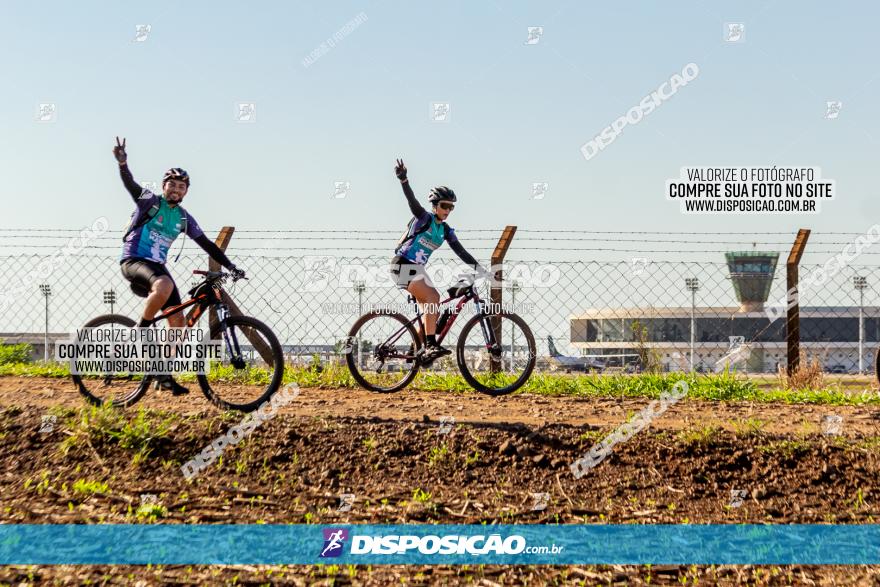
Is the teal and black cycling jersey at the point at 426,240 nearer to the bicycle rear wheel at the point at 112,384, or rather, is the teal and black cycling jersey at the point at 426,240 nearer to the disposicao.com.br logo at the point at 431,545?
the bicycle rear wheel at the point at 112,384

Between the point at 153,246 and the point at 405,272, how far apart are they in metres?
2.38

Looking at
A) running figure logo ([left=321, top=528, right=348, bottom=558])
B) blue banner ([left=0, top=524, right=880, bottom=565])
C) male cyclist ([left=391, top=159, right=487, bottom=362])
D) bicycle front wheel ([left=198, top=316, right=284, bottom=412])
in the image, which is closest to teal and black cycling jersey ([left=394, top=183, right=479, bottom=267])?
male cyclist ([left=391, top=159, right=487, bottom=362])

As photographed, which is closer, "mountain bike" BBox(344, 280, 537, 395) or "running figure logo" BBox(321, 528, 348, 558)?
"running figure logo" BBox(321, 528, 348, 558)

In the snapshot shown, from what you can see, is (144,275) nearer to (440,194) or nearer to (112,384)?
(112,384)

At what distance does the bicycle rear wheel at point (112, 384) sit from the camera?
7172 millimetres

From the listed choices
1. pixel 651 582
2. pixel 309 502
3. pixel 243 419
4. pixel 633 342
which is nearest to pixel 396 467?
pixel 309 502

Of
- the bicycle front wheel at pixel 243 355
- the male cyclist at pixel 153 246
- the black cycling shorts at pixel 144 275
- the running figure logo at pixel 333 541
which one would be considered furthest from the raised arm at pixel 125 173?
the running figure logo at pixel 333 541

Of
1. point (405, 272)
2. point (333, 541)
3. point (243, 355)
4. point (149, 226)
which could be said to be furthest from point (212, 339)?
point (333, 541)

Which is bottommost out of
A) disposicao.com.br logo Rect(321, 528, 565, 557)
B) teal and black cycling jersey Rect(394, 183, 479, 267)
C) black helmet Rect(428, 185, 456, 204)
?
disposicao.com.br logo Rect(321, 528, 565, 557)

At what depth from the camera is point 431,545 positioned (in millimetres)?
4270

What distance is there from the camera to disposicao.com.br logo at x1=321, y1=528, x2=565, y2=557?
4199 millimetres

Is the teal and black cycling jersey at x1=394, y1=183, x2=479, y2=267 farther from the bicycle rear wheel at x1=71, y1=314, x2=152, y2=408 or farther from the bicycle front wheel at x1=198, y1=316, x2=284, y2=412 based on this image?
the bicycle rear wheel at x1=71, y1=314, x2=152, y2=408

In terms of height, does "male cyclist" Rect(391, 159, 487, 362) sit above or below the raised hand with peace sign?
below

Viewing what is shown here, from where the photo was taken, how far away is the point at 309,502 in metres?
4.83
